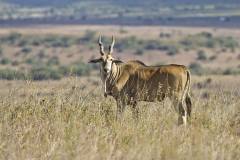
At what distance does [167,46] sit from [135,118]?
5118 centimetres

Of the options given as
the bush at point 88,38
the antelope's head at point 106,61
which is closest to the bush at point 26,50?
the bush at point 88,38

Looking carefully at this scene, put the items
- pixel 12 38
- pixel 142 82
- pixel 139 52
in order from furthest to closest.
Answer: pixel 12 38 → pixel 139 52 → pixel 142 82

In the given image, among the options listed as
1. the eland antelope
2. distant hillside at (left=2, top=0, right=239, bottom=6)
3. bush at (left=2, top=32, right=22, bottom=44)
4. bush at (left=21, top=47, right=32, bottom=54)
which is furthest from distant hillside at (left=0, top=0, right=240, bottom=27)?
the eland antelope

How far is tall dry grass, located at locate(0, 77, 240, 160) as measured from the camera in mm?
9766

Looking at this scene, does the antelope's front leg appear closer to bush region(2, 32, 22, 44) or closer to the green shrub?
the green shrub

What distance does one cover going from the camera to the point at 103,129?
10.8 metres

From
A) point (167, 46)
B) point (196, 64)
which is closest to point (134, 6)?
point (167, 46)

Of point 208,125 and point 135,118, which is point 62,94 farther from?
point 208,125

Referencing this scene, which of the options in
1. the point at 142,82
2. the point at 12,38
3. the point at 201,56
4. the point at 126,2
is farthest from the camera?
the point at 126,2

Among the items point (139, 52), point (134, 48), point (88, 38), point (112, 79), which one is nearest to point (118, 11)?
point (88, 38)

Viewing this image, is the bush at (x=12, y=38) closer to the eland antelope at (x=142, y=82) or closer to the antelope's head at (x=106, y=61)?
the eland antelope at (x=142, y=82)

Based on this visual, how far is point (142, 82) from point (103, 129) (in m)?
3.21

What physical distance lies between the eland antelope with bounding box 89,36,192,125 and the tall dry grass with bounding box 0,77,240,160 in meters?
0.24

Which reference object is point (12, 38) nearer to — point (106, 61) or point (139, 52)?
point (139, 52)
